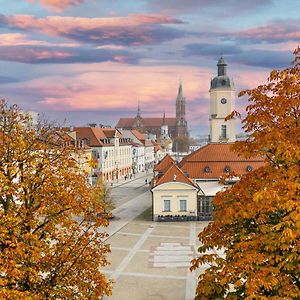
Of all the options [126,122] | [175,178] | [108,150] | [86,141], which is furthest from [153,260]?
[126,122]

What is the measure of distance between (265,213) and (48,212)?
5.94m

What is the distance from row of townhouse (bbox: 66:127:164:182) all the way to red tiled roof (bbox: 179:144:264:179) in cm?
1902

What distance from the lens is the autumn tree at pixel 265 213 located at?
31.3 ft

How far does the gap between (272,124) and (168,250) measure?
21858 millimetres

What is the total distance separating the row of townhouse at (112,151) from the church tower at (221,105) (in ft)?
59.2

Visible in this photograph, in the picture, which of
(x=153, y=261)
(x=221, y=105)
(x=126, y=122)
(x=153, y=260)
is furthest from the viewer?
(x=126, y=122)

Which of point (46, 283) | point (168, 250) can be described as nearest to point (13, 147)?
point (46, 283)

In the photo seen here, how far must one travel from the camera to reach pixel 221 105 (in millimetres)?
58844

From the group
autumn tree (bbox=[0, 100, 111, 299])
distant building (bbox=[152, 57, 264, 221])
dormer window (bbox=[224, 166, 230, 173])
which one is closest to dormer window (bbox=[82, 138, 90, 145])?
distant building (bbox=[152, 57, 264, 221])

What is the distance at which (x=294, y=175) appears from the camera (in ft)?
32.8

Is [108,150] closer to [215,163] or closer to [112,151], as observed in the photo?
[112,151]

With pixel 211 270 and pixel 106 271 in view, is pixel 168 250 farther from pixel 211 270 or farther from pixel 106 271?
pixel 211 270

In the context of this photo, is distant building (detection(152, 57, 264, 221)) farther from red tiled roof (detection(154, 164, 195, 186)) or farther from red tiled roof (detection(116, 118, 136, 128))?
red tiled roof (detection(116, 118, 136, 128))

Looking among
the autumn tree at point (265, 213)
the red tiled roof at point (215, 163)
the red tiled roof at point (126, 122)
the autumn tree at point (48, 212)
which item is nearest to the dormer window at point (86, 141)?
the red tiled roof at point (215, 163)
